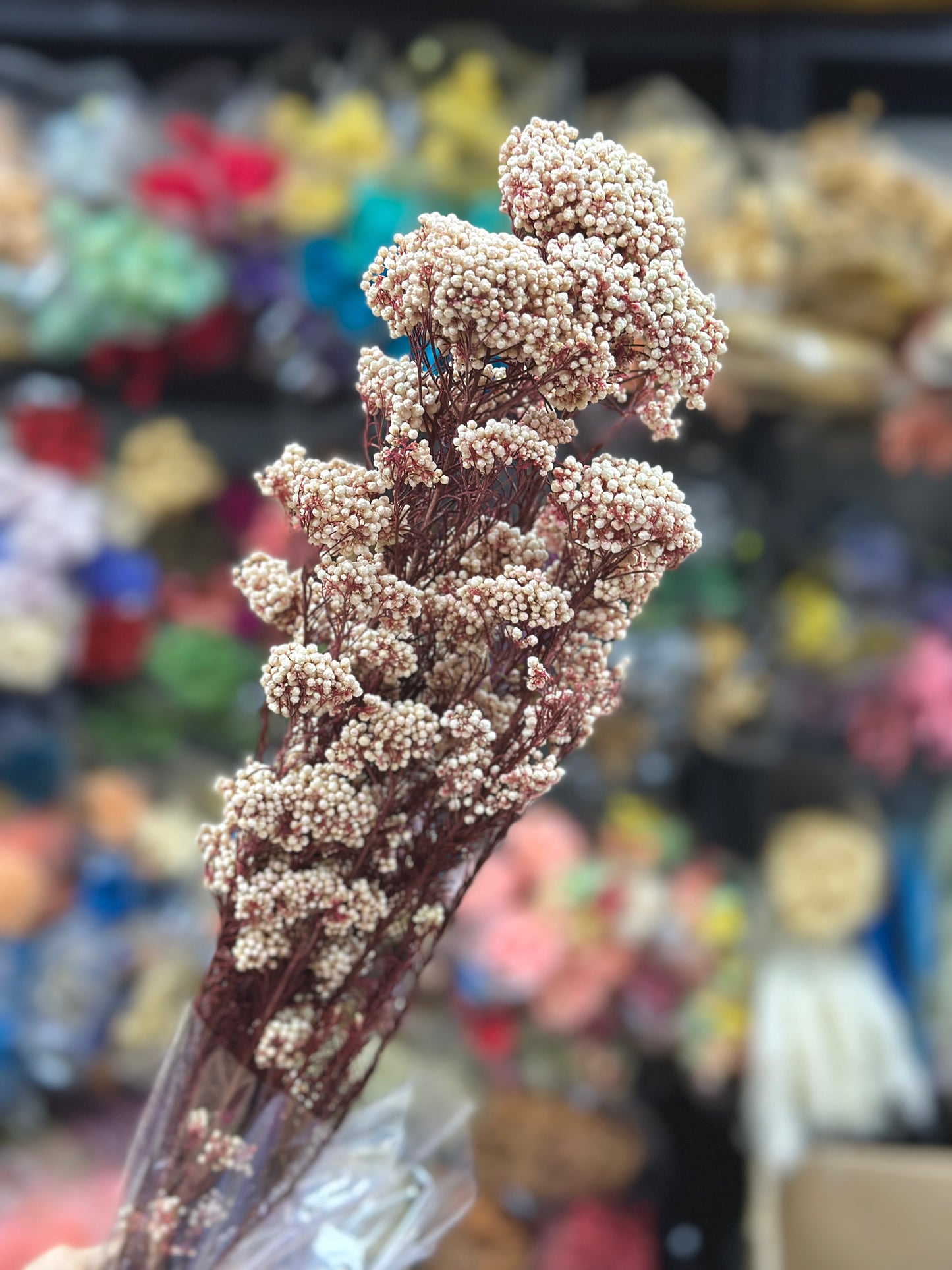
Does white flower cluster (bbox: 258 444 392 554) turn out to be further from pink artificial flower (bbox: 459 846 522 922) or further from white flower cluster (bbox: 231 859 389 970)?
pink artificial flower (bbox: 459 846 522 922)

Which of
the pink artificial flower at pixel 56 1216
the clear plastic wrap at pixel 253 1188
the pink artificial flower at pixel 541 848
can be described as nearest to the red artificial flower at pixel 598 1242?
the pink artificial flower at pixel 541 848

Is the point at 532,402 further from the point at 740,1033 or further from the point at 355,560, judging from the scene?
the point at 740,1033

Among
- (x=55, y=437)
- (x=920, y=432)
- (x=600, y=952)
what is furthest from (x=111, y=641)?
(x=920, y=432)

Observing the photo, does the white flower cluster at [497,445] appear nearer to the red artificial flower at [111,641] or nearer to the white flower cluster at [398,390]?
the white flower cluster at [398,390]

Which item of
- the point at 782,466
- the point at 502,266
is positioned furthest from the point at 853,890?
the point at 502,266

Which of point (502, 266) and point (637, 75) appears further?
point (637, 75)

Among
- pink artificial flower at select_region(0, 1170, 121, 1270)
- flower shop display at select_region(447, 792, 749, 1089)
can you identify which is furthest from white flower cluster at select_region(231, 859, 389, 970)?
flower shop display at select_region(447, 792, 749, 1089)

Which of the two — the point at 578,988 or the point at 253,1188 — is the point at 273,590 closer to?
the point at 253,1188
